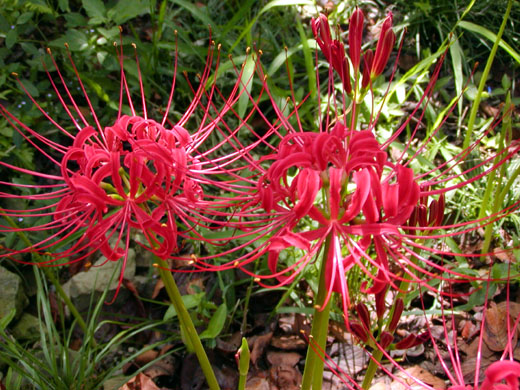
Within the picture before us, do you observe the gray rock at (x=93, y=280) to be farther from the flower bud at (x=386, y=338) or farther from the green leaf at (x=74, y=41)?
the flower bud at (x=386, y=338)

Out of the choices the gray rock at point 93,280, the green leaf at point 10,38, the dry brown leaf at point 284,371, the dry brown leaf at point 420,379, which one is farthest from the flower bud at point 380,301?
the green leaf at point 10,38

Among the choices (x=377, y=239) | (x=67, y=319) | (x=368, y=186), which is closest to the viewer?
(x=368, y=186)

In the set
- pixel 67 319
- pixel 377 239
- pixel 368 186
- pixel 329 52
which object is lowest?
pixel 67 319

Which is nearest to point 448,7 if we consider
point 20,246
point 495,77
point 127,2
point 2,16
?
point 495,77

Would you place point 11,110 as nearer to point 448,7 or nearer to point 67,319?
point 67,319

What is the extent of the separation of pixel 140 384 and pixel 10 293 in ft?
2.34

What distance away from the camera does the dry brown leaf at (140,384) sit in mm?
2068

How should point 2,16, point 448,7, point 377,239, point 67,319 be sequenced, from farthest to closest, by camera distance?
point 448,7 < point 2,16 < point 67,319 < point 377,239

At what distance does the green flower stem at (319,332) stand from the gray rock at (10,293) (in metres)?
1.46

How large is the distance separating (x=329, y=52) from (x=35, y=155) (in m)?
2.09

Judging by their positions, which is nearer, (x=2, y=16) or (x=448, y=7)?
(x=2, y=16)

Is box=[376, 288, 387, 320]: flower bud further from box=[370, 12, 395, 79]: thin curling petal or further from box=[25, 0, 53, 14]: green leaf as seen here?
box=[25, 0, 53, 14]: green leaf

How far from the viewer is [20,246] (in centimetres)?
224

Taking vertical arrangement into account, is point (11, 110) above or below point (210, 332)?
above
